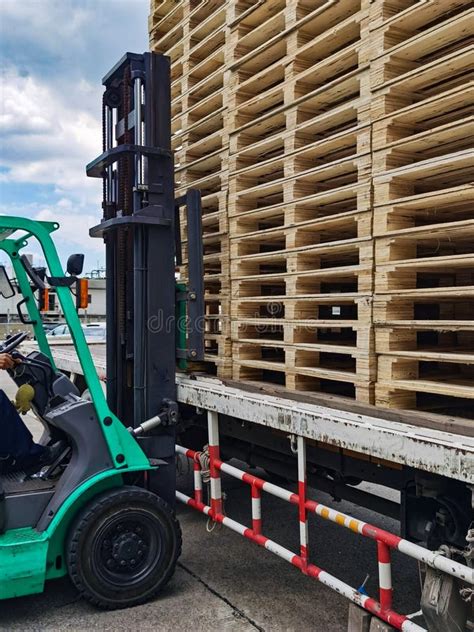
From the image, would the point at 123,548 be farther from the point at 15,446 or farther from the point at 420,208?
the point at 420,208

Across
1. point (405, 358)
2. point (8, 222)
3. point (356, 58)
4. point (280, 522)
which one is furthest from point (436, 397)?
point (8, 222)

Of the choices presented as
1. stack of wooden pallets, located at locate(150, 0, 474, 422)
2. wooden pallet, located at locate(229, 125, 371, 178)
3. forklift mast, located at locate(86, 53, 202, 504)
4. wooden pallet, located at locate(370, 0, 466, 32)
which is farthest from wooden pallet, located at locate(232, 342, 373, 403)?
wooden pallet, located at locate(370, 0, 466, 32)

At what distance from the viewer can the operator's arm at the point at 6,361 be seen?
146 inches

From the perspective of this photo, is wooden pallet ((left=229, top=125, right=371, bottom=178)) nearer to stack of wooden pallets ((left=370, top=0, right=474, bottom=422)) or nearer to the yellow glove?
stack of wooden pallets ((left=370, top=0, right=474, bottom=422))

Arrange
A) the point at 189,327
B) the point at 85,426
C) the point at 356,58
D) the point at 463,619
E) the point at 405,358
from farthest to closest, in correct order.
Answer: the point at 189,327 → the point at 85,426 → the point at 356,58 → the point at 405,358 → the point at 463,619

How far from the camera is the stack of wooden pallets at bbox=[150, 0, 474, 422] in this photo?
300 centimetres

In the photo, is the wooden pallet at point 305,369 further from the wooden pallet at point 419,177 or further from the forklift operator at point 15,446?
the forklift operator at point 15,446

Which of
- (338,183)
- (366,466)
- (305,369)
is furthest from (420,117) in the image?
(366,466)

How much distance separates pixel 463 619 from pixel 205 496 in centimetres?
310

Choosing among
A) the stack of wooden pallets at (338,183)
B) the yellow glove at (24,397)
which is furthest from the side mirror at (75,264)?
the stack of wooden pallets at (338,183)

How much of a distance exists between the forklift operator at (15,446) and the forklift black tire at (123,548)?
53cm

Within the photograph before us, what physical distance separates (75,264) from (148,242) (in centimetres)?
57

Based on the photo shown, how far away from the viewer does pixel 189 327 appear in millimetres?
4223

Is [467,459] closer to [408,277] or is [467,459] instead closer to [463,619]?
[463,619]
